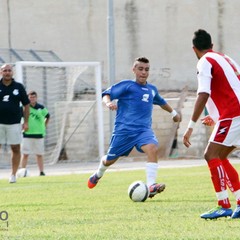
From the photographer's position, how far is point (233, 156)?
31.0 metres

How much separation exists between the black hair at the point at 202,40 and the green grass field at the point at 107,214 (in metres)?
1.80

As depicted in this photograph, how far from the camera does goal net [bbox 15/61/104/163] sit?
30406 mm

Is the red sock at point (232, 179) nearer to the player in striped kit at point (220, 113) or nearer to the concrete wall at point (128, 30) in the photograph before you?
the player in striped kit at point (220, 113)

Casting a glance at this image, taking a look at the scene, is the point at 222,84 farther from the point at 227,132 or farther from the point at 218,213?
the point at 218,213

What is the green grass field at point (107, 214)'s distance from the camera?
8.94 m

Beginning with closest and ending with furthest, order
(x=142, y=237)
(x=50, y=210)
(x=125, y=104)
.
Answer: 1. (x=142, y=237)
2. (x=50, y=210)
3. (x=125, y=104)

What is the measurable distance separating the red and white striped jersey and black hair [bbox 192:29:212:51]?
0.29ft

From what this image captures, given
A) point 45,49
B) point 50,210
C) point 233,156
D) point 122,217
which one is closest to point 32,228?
point 122,217

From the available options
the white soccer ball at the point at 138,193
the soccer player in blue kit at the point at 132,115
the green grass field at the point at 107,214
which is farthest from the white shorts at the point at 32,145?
the white soccer ball at the point at 138,193

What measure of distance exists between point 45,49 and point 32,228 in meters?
30.2

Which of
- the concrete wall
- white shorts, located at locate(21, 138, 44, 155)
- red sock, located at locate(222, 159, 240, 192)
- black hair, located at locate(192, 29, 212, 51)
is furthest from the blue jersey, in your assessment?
the concrete wall

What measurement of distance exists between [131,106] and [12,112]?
4.63 meters

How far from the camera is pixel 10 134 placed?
732 inches

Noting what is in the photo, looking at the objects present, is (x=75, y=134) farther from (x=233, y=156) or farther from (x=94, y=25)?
(x=94, y=25)
